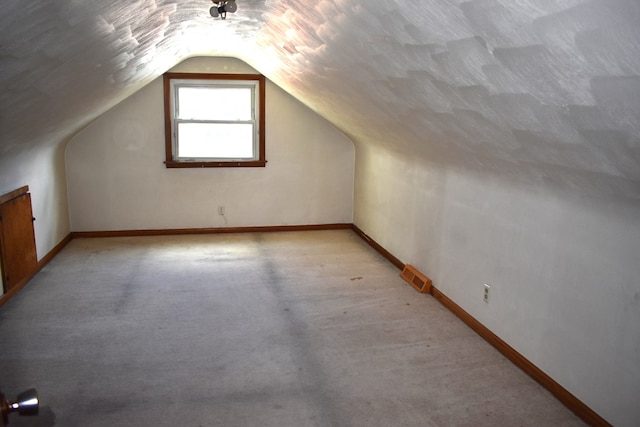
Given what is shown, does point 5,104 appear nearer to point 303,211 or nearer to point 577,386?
point 577,386

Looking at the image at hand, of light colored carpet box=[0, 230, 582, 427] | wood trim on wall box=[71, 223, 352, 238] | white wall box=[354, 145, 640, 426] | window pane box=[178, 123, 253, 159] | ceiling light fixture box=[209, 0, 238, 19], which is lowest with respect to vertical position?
light colored carpet box=[0, 230, 582, 427]

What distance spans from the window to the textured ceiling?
1716 mm

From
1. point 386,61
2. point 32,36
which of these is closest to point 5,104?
point 32,36

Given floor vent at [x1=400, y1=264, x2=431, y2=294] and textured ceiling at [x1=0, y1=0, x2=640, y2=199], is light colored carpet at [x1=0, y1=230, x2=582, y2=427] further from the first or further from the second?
textured ceiling at [x1=0, y1=0, x2=640, y2=199]

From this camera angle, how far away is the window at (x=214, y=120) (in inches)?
226

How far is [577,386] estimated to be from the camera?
2518 millimetres

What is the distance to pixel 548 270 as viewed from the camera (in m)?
2.72

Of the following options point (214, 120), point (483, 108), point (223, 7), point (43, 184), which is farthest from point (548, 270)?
point (43, 184)

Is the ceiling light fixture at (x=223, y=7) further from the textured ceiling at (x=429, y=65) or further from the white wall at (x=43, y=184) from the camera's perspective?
the white wall at (x=43, y=184)

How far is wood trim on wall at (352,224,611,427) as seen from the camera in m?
2.44

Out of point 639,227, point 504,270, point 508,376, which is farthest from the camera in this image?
point 504,270

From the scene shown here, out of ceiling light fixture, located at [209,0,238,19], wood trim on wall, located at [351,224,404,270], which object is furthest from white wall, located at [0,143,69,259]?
wood trim on wall, located at [351,224,404,270]

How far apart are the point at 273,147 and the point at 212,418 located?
13.1ft

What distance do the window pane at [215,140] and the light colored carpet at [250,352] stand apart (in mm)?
1561
